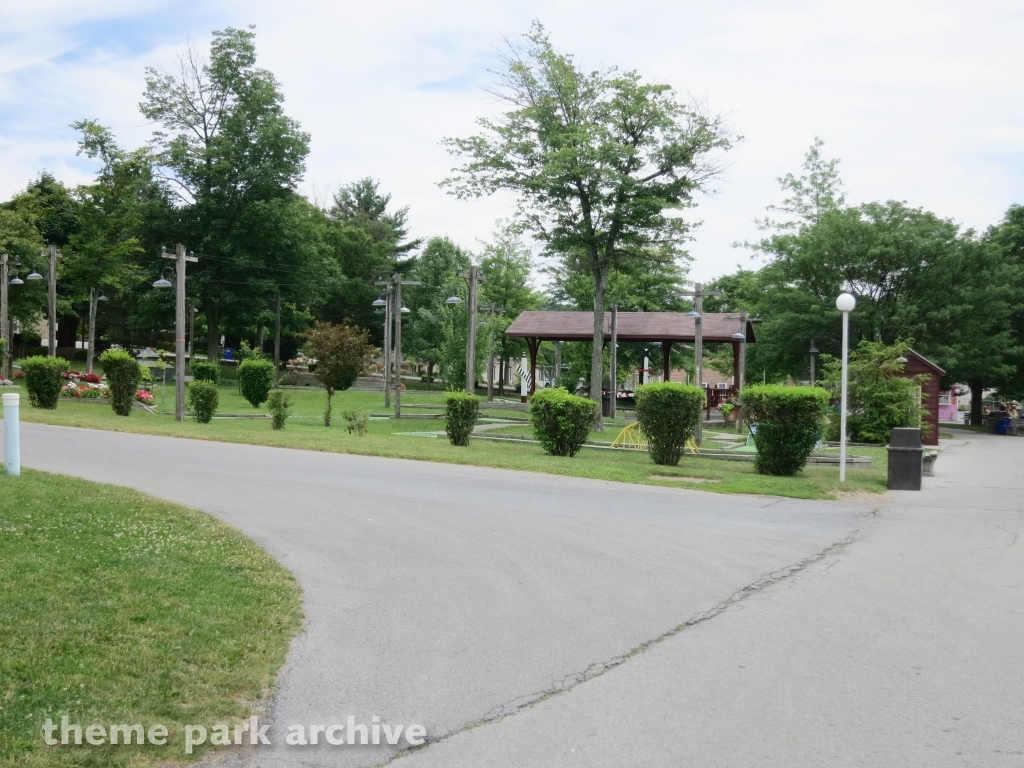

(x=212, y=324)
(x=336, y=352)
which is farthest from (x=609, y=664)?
(x=212, y=324)

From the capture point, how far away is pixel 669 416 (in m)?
18.9

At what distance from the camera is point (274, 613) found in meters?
6.34

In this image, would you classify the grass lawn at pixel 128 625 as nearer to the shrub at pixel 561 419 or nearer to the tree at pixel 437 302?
the shrub at pixel 561 419

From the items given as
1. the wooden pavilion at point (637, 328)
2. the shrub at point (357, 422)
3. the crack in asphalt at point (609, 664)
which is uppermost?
the wooden pavilion at point (637, 328)

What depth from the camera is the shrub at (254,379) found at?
3412cm

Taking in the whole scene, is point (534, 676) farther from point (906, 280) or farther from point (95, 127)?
point (95, 127)

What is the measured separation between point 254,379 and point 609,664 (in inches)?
1196

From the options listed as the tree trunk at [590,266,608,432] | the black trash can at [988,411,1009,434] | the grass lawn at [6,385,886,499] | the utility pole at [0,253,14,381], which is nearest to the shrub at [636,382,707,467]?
the grass lawn at [6,385,886,499]

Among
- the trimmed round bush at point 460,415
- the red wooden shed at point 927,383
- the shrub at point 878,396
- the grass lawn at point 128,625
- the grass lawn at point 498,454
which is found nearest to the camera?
the grass lawn at point 128,625

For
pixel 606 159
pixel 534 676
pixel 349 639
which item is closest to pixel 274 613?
pixel 349 639

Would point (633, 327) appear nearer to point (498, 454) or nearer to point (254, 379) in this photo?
point (254, 379)

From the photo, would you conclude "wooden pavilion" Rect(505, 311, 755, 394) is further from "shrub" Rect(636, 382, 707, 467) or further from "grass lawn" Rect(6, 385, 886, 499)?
"shrub" Rect(636, 382, 707, 467)

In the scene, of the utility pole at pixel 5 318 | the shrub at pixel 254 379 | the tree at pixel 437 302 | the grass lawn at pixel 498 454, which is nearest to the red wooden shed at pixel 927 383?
the grass lawn at pixel 498 454

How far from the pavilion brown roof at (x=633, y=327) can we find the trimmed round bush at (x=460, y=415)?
20.2 m
